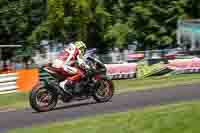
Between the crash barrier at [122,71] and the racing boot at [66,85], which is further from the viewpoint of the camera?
the crash barrier at [122,71]

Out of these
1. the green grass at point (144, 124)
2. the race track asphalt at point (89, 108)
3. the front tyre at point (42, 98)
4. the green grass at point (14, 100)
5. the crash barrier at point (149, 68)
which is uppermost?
the green grass at point (144, 124)

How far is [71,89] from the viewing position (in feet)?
45.4

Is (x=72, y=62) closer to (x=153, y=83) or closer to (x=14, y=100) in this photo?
(x=14, y=100)

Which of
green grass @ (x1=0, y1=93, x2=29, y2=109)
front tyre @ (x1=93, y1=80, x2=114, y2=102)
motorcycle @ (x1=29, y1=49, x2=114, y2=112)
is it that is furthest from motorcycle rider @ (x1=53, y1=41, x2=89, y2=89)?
green grass @ (x1=0, y1=93, x2=29, y2=109)

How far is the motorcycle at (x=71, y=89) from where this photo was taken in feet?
43.1

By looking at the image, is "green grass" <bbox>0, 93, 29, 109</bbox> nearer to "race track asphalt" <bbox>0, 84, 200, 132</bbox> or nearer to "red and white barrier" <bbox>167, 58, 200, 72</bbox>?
"race track asphalt" <bbox>0, 84, 200, 132</bbox>

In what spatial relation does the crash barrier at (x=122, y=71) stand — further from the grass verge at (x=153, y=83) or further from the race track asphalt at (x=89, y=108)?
the race track asphalt at (x=89, y=108)

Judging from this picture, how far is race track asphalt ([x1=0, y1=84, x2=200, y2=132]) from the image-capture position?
38.1ft

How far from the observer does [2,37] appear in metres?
36.4

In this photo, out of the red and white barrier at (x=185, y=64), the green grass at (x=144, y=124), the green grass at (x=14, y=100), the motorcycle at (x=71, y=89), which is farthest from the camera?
the red and white barrier at (x=185, y=64)

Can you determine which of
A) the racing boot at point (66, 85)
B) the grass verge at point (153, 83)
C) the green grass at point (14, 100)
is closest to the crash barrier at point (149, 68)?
the grass verge at point (153, 83)

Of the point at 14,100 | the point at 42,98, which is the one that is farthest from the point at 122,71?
the point at 42,98

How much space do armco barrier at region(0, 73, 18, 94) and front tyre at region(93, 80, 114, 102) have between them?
8.41 m

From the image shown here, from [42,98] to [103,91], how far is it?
1.93 m
